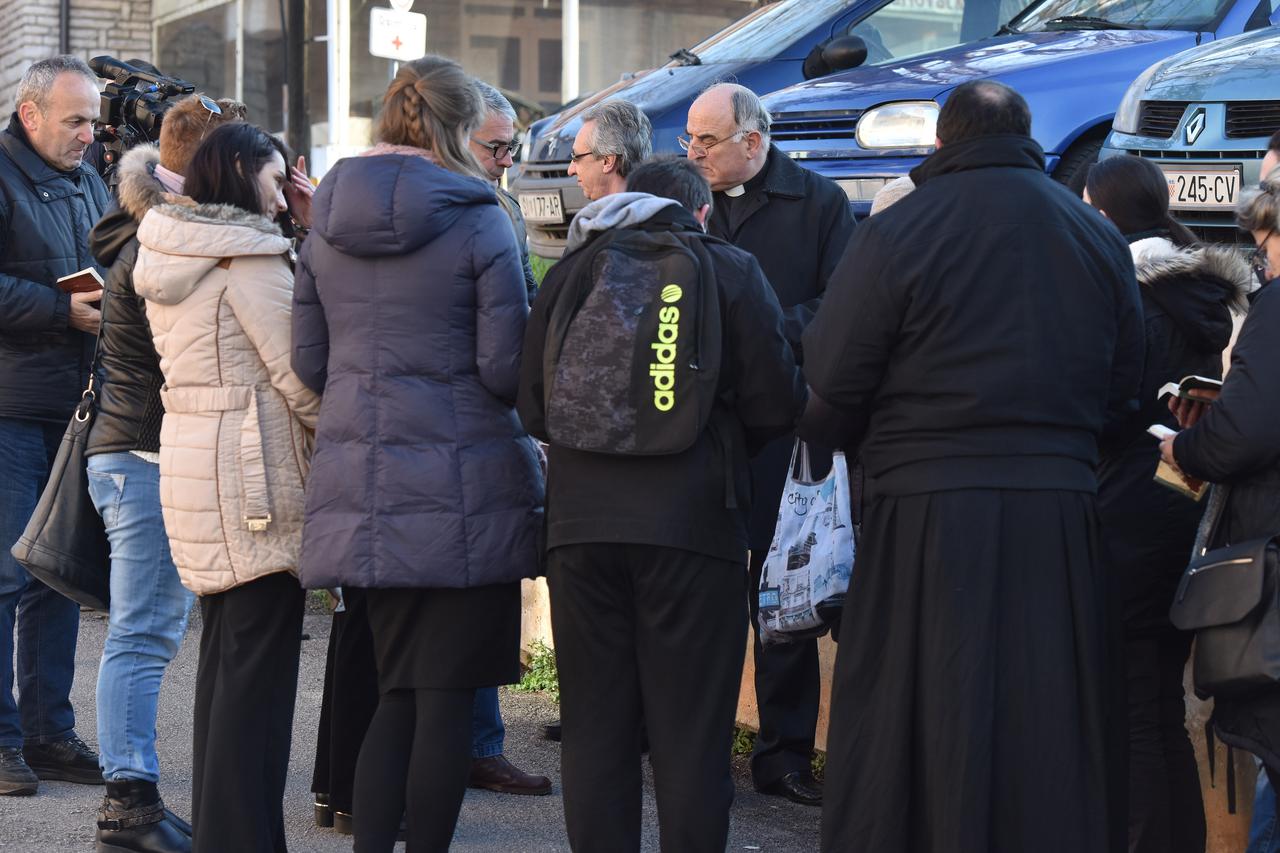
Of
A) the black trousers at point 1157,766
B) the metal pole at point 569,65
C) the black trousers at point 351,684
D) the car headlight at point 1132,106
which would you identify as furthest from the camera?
the metal pole at point 569,65

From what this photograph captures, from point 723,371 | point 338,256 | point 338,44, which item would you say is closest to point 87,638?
point 338,256

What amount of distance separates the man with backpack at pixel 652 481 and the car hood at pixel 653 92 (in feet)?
16.3

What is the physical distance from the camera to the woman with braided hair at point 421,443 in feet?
12.2

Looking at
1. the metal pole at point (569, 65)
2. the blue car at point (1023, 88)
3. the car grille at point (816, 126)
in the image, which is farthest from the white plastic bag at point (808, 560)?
the metal pole at point (569, 65)

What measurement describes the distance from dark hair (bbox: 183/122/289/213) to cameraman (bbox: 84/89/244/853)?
25 centimetres

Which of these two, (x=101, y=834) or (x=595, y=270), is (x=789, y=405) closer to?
(x=595, y=270)

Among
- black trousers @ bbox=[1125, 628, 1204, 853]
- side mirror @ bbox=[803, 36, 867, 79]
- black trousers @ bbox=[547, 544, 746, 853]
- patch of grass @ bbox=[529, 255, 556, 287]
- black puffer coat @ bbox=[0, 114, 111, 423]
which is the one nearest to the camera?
black trousers @ bbox=[547, 544, 746, 853]

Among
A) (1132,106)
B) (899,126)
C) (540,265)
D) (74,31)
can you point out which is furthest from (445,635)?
(74,31)

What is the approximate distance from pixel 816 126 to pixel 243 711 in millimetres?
4455

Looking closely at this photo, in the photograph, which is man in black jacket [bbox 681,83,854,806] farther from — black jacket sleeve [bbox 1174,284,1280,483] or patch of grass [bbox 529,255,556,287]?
patch of grass [bbox 529,255,556,287]

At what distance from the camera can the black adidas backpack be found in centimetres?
347

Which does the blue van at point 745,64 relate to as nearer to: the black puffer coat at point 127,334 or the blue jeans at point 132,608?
the black puffer coat at point 127,334

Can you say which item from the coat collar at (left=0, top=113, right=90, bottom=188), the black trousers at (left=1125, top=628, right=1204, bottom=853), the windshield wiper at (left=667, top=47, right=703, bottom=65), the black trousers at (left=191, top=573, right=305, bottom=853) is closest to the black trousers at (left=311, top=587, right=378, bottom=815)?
the black trousers at (left=191, top=573, right=305, bottom=853)

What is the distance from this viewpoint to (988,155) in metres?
3.40
